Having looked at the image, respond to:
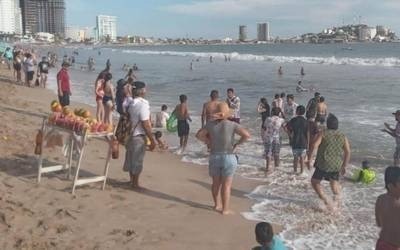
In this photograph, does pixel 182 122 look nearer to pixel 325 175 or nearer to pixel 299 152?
pixel 299 152

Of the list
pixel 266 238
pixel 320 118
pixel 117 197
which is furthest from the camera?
pixel 320 118

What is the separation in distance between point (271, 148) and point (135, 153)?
3.41 meters

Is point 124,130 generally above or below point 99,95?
below

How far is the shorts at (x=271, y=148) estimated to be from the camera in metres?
10.7

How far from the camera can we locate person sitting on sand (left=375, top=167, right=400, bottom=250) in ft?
14.7

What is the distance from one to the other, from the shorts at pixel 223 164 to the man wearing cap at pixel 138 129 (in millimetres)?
1137

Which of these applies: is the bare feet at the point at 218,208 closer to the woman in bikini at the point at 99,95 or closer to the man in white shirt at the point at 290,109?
the man in white shirt at the point at 290,109

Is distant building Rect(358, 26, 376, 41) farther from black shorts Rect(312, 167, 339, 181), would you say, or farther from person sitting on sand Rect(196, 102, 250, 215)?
person sitting on sand Rect(196, 102, 250, 215)

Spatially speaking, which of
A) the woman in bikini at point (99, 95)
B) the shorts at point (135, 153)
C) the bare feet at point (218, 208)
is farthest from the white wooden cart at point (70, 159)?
the woman in bikini at point (99, 95)

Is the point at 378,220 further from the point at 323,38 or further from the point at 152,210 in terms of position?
the point at 323,38

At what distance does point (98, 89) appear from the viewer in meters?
13.8

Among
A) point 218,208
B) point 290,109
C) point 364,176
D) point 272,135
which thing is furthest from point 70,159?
point 290,109

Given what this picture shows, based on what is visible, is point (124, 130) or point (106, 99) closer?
point (124, 130)

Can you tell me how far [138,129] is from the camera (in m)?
8.16
